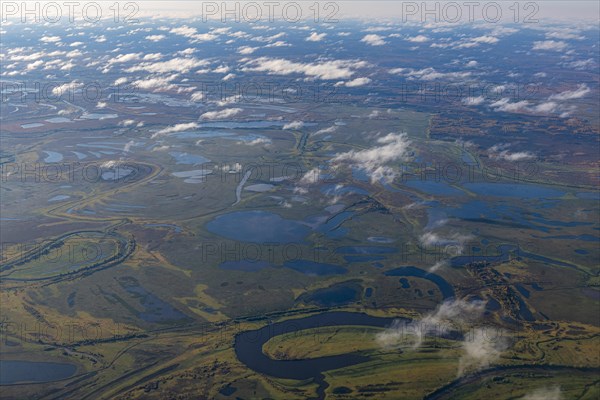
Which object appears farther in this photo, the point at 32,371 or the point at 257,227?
the point at 257,227

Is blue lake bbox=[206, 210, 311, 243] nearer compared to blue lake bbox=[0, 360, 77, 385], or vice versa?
blue lake bbox=[0, 360, 77, 385]

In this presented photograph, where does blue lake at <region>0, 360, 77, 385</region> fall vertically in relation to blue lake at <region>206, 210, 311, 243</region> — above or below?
below

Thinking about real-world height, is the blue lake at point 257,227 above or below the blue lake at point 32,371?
above

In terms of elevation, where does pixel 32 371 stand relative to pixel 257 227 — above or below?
below

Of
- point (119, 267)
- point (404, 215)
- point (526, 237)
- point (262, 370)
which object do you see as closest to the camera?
point (262, 370)

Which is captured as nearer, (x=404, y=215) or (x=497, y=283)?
(x=497, y=283)

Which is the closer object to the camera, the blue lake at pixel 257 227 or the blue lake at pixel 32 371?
the blue lake at pixel 32 371

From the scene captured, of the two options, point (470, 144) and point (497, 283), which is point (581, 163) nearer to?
point (470, 144)

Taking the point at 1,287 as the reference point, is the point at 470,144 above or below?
above

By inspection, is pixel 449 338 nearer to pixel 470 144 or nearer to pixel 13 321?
pixel 13 321

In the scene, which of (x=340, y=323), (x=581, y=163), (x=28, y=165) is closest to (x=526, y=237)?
(x=340, y=323)

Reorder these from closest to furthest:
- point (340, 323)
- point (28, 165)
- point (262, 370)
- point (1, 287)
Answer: point (262, 370), point (340, 323), point (1, 287), point (28, 165)
